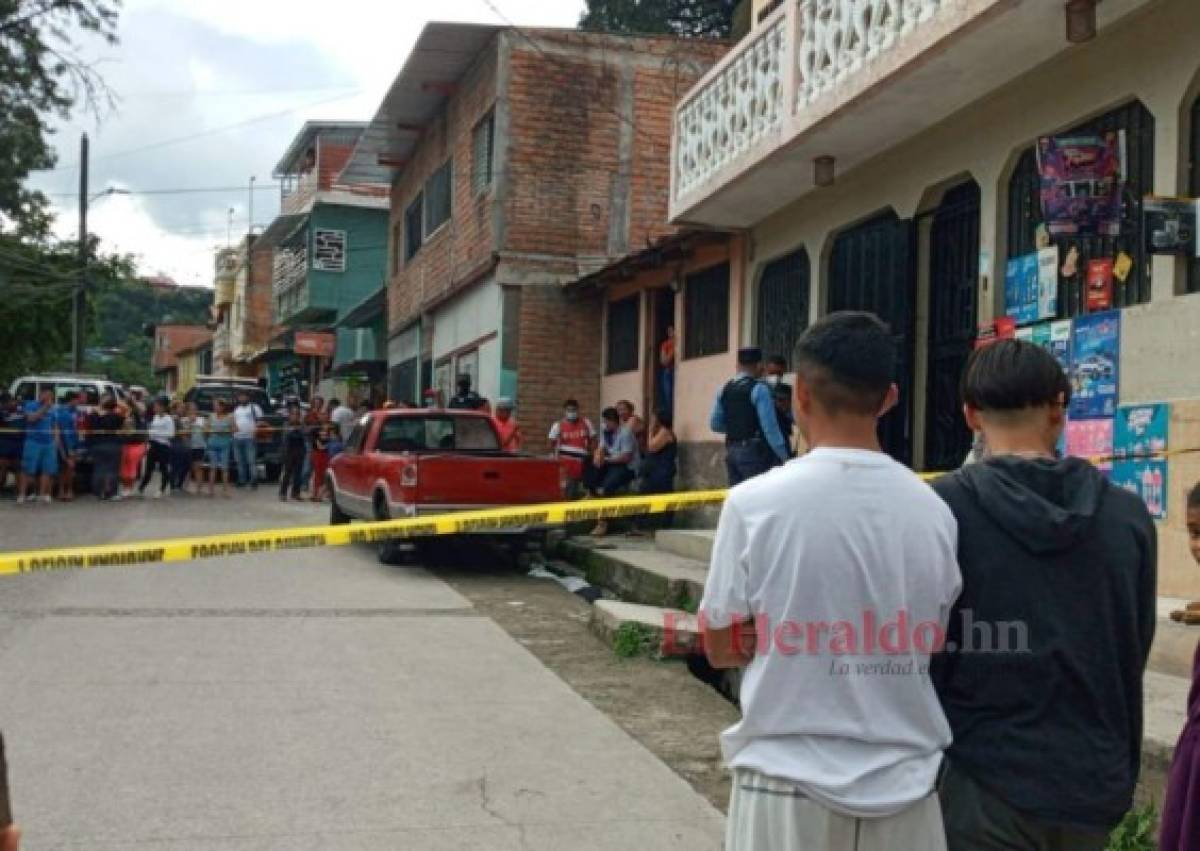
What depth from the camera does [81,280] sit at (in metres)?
28.4

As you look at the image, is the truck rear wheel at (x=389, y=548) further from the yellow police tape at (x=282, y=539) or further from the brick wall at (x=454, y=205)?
the brick wall at (x=454, y=205)

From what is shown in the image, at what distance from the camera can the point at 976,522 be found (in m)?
2.46

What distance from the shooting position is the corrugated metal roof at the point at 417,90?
736 inches

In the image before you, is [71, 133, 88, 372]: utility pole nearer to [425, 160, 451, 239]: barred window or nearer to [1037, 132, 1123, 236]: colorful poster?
[425, 160, 451, 239]: barred window

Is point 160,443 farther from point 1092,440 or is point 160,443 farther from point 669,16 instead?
point 669,16

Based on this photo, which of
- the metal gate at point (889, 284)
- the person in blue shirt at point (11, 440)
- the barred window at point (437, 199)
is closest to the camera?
the metal gate at point (889, 284)

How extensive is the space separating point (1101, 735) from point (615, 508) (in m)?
A: 4.34

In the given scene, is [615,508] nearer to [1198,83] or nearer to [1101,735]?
[1198,83]

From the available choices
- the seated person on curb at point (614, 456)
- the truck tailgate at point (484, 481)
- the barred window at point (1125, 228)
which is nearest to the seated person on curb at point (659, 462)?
the seated person on curb at point (614, 456)

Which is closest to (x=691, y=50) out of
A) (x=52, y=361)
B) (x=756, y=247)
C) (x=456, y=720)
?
(x=756, y=247)

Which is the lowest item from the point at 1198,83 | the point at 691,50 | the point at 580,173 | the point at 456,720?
the point at 456,720

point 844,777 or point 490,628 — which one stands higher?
point 844,777

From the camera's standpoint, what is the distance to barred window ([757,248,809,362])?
41.0 feet

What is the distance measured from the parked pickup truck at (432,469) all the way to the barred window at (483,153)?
6.28 meters
